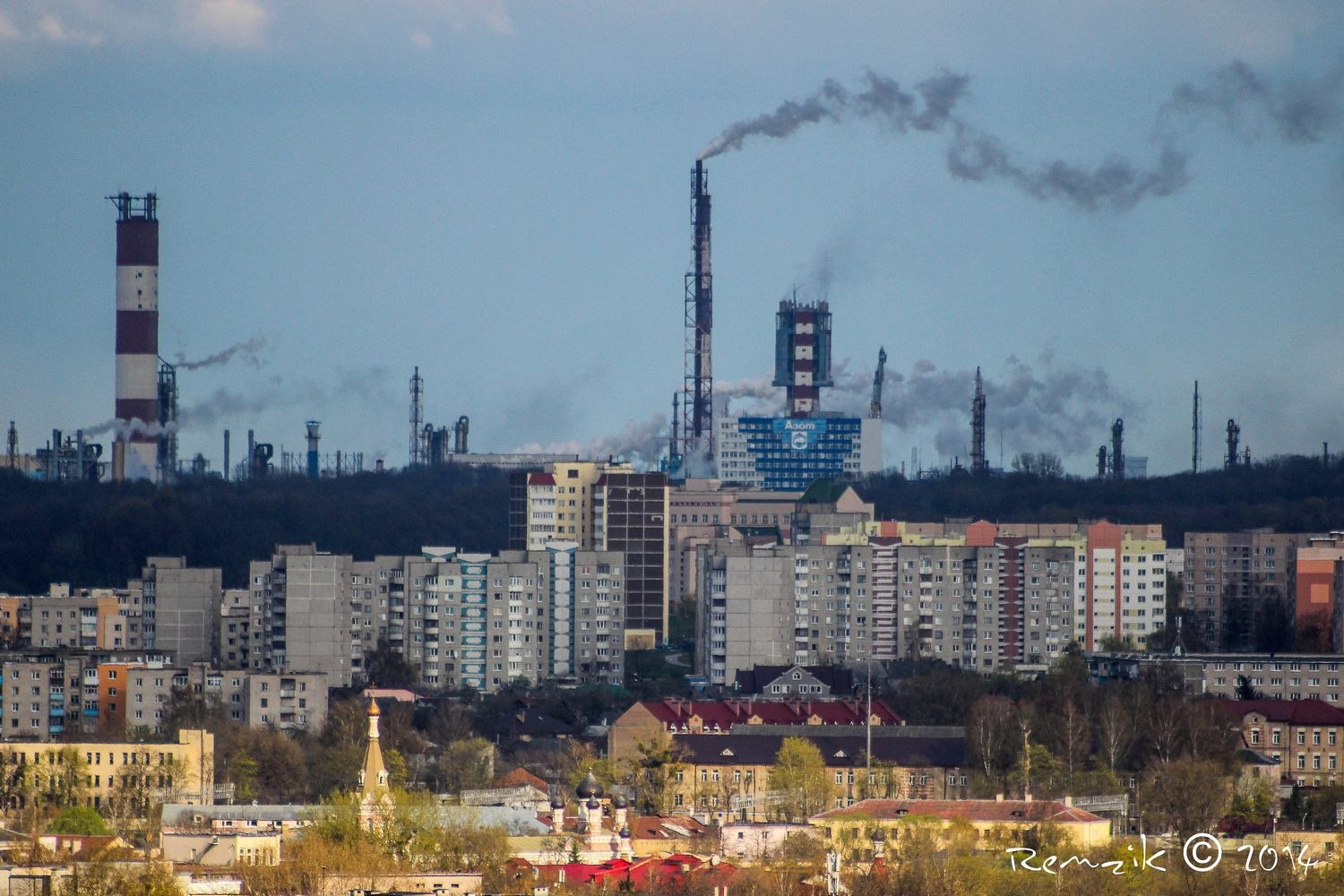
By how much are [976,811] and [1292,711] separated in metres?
12.0

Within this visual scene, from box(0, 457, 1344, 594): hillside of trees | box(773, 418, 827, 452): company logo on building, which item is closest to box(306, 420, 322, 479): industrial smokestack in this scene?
box(0, 457, 1344, 594): hillside of trees

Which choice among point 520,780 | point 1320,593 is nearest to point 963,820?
point 520,780

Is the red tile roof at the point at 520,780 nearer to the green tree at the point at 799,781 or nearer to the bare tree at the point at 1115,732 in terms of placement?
the green tree at the point at 799,781

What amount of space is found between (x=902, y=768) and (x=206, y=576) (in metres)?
20.9

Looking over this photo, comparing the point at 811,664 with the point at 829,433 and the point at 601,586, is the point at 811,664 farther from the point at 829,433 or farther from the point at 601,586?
the point at 829,433

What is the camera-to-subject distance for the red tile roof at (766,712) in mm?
50344

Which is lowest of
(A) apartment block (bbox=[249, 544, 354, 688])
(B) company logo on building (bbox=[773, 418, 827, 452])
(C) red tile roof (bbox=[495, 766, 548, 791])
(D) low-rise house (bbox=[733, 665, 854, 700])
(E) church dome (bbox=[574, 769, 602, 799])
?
(C) red tile roof (bbox=[495, 766, 548, 791])

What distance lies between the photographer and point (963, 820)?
123ft

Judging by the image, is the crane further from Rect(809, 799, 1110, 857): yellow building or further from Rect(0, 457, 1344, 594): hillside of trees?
Rect(809, 799, 1110, 857): yellow building

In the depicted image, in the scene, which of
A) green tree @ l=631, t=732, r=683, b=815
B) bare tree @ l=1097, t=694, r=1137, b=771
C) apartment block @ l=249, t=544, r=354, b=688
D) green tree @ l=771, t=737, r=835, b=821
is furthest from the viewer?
apartment block @ l=249, t=544, r=354, b=688

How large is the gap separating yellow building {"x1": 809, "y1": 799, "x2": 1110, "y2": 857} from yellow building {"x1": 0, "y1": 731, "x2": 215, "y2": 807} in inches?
337

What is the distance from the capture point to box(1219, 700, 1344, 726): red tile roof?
48.7 metres

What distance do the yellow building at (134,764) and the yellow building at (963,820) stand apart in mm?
8564

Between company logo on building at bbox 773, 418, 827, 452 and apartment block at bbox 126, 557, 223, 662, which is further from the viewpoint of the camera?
company logo on building at bbox 773, 418, 827, 452
